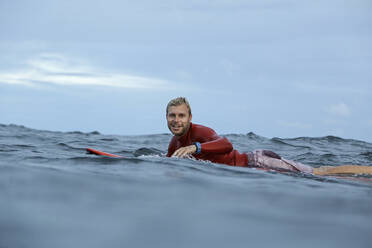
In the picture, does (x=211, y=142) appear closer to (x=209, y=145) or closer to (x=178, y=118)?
(x=209, y=145)

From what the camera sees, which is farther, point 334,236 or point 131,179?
point 131,179

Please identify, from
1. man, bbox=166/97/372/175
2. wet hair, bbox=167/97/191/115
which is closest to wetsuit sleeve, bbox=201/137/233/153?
man, bbox=166/97/372/175

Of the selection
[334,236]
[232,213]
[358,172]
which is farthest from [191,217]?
[358,172]

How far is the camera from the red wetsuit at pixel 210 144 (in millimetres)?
5812

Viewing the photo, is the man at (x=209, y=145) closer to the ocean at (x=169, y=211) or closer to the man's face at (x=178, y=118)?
the man's face at (x=178, y=118)

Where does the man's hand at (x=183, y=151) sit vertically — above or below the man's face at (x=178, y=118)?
below

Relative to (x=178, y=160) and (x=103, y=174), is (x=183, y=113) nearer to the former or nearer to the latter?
(x=178, y=160)

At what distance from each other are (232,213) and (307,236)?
536 millimetres

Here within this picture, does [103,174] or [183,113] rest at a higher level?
[183,113]

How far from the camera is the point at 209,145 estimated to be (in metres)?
5.73

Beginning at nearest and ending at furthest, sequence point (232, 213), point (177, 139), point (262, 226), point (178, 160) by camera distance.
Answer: point (262, 226), point (232, 213), point (178, 160), point (177, 139)

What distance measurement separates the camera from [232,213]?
101 inches

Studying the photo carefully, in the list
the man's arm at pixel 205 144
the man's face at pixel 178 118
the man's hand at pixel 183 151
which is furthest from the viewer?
the man's face at pixel 178 118

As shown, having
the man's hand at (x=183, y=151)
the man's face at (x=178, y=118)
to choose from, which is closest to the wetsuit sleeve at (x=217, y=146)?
the man's hand at (x=183, y=151)
